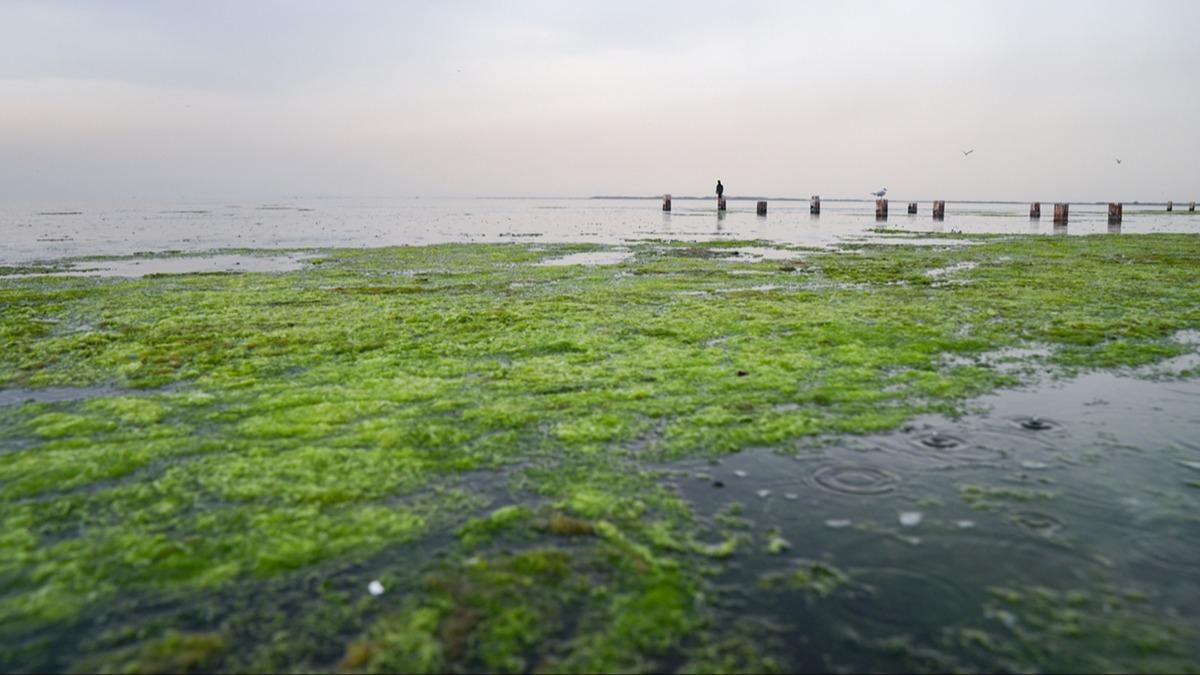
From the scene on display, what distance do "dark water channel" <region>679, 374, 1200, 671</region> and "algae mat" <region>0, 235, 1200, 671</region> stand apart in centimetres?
2

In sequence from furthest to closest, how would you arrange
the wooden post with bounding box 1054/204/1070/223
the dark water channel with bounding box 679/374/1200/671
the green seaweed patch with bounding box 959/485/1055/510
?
the wooden post with bounding box 1054/204/1070/223 → the green seaweed patch with bounding box 959/485/1055/510 → the dark water channel with bounding box 679/374/1200/671

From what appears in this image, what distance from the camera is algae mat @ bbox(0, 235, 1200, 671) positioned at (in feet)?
12.0

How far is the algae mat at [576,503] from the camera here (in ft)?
12.0

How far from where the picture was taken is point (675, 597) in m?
4.05

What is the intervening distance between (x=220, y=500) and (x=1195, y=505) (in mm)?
6964

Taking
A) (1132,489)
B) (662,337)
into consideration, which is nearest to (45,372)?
(662,337)

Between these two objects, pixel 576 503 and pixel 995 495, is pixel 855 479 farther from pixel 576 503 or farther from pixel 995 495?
pixel 576 503

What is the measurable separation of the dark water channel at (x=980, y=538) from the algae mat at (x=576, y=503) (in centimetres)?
2

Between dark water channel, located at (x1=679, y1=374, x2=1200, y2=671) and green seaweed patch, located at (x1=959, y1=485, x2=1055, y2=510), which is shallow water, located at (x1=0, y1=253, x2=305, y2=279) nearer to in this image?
dark water channel, located at (x1=679, y1=374, x2=1200, y2=671)

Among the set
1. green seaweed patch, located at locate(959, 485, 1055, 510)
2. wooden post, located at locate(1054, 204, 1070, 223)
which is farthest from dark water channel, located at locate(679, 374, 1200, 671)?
wooden post, located at locate(1054, 204, 1070, 223)

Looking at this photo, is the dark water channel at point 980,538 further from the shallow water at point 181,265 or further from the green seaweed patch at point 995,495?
the shallow water at point 181,265

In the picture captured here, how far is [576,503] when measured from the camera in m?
5.30

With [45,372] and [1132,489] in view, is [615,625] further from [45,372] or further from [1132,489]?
[45,372]

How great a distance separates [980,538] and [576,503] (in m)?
2.68
